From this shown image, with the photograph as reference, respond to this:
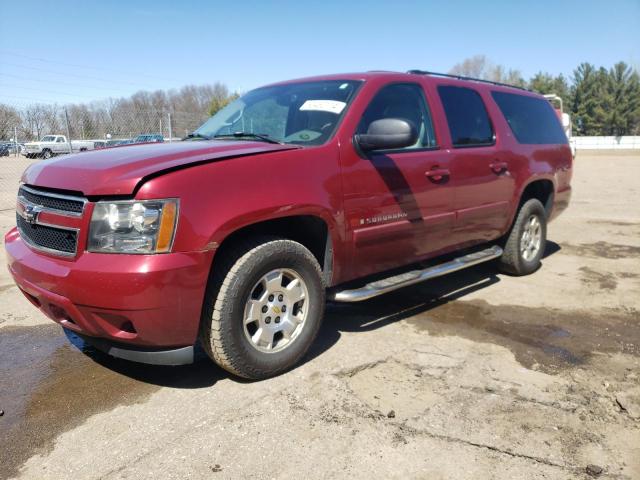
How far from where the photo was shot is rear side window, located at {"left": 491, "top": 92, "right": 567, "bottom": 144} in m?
5.17

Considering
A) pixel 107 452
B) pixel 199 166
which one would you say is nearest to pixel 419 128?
pixel 199 166

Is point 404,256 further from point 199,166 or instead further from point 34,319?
point 34,319

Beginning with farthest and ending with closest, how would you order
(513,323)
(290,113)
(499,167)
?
(499,167), (513,323), (290,113)

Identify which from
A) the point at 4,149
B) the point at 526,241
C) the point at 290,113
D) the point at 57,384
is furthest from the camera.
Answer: the point at 4,149

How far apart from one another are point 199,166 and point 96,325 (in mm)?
1001

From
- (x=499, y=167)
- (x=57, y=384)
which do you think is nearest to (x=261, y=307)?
(x=57, y=384)

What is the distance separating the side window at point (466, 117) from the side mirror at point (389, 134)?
108 cm

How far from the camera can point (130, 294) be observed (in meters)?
2.54

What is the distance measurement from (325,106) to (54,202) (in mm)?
1869

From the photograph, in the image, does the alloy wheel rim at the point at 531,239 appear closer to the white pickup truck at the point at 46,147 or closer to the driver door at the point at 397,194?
the driver door at the point at 397,194

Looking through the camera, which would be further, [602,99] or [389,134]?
[602,99]

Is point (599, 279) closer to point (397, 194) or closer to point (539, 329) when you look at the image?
point (539, 329)

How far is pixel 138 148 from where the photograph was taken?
11.0 feet

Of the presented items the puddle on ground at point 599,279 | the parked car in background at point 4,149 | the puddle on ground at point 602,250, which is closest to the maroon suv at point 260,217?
the puddle on ground at point 599,279
